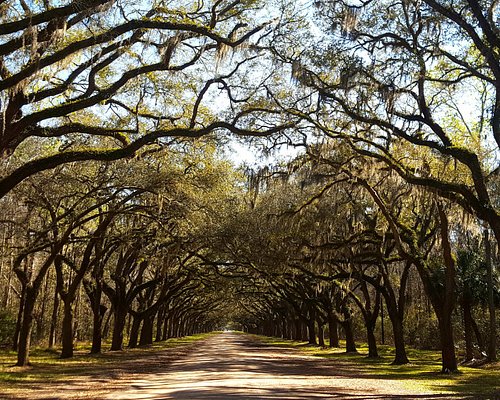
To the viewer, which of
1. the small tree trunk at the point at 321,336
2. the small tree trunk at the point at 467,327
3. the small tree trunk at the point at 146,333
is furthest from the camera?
the small tree trunk at the point at 146,333

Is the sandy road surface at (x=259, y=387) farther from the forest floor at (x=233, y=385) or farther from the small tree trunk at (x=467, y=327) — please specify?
the small tree trunk at (x=467, y=327)

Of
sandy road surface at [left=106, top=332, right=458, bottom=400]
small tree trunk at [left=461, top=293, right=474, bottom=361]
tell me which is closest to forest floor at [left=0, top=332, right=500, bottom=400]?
sandy road surface at [left=106, top=332, right=458, bottom=400]

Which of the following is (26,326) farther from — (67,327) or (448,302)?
(448,302)

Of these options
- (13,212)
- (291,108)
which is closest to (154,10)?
(291,108)

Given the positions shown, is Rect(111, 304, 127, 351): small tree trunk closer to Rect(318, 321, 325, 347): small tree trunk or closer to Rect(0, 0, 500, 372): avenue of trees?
Rect(0, 0, 500, 372): avenue of trees

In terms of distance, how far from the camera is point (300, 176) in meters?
19.0

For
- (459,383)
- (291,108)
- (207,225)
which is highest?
(291,108)

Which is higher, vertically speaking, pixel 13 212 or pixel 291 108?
pixel 291 108

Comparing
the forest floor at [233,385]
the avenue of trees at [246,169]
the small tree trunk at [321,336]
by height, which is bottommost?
the forest floor at [233,385]

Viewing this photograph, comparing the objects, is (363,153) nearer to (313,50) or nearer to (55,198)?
(313,50)

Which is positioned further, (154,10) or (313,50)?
(313,50)

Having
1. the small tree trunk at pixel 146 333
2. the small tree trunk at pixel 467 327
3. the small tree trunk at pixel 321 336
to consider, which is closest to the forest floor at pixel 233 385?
the small tree trunk at pixel 467 327

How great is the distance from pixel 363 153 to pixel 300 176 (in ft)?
13.1

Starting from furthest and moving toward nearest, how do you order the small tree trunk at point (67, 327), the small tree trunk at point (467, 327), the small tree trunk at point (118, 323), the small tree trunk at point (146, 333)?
the small tree trunk at point (146, 333), the small tree trunk at point (118, 323), the small tree trunk at point (467, 327), the small tree trunk at point (67, 327)
